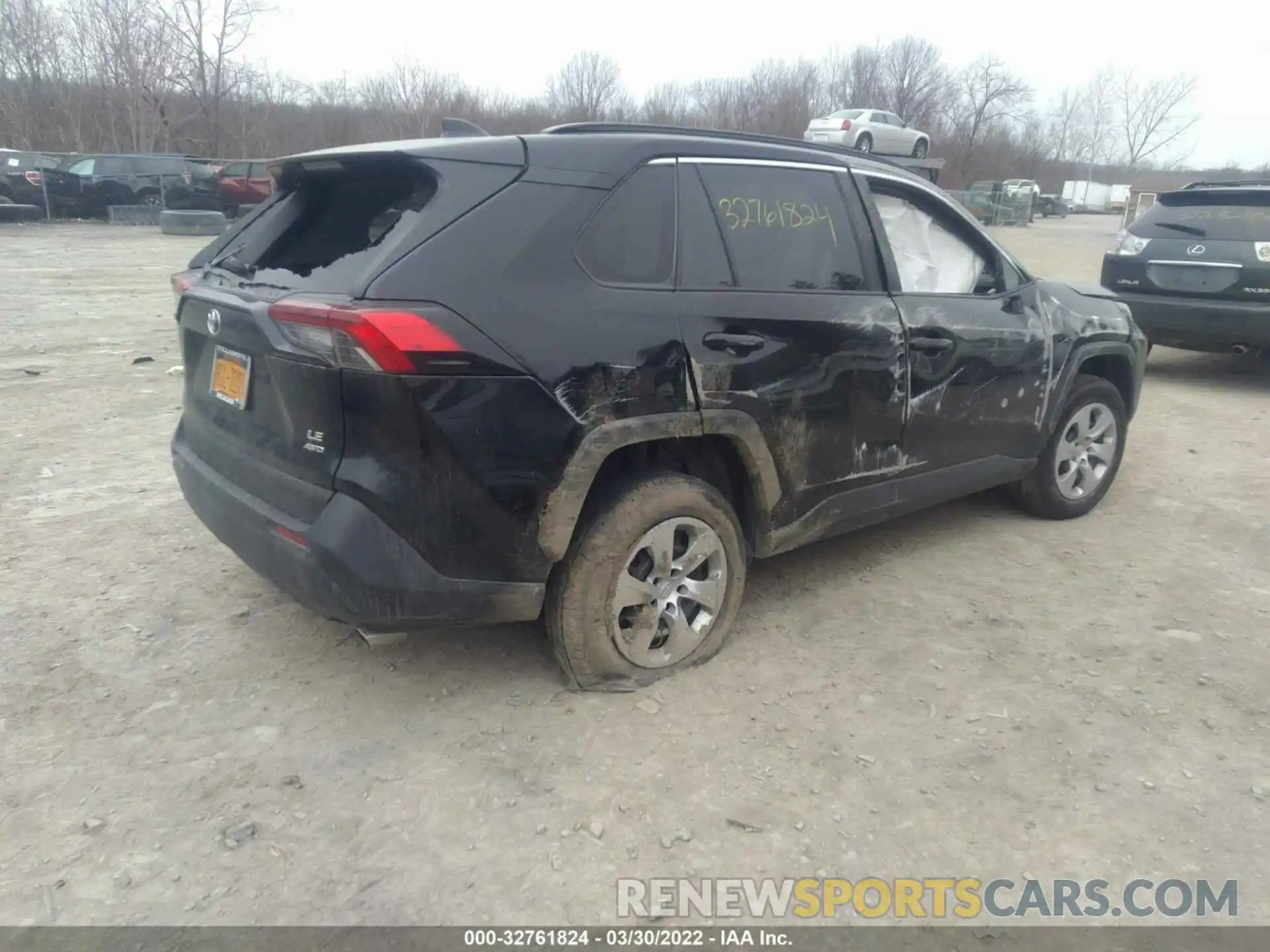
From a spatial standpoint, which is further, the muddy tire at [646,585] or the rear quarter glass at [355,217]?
the muddy tire at [646,585]

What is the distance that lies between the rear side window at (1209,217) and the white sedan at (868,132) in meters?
18.5

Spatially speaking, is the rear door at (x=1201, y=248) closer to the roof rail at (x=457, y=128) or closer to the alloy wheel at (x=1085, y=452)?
the alloy wheel at (x=1085, y=452)

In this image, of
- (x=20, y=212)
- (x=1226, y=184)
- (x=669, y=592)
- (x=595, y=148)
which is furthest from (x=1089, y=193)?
(x=669, y=592)

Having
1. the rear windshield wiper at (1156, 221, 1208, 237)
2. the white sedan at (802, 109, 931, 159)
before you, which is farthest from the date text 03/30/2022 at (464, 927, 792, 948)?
the white sedan at (802, 109, 931, 159)

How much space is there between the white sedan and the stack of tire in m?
20.1

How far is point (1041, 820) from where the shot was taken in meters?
2.53

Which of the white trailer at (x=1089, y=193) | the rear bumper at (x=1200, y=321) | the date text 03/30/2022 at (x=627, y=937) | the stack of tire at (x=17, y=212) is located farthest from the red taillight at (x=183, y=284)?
the white trailer at (x=1089, y=193)

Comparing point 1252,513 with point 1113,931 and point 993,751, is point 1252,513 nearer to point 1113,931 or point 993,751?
point 993,751

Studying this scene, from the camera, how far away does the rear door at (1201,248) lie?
7.27 m

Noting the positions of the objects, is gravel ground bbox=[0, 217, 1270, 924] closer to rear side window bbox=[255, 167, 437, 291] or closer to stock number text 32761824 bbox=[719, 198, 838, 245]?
rear side window bbox=[255, 167, 437, 291]

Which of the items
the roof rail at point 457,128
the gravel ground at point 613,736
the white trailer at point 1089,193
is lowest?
the gravel ground at point 613,736

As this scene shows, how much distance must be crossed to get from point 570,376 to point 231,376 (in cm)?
118

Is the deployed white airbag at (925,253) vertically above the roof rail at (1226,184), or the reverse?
the roof rail at (1226,184)

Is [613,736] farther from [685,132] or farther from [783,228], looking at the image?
[685,132]
